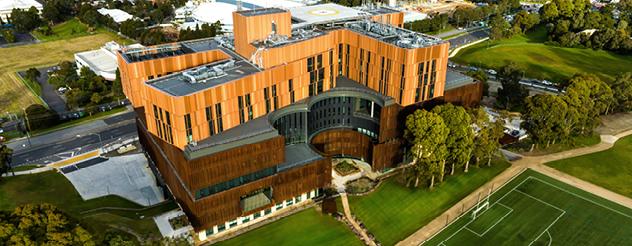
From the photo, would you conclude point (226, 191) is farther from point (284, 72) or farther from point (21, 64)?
point (21, 64)

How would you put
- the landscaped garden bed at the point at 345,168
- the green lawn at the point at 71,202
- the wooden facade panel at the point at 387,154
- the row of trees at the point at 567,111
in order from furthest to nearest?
the landscaped garden bed at the point at 345,168 → the row of trees at the point at 567,111 → the wooden facade panel at the point at 387,154 → the green lawn at the point at 71,202

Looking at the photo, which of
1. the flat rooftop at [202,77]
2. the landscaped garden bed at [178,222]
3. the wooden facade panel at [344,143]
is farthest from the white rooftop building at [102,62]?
the wooden facade panel at [344,143]

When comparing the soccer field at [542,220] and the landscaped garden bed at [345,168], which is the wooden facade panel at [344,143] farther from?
the soccer field at [542,220]

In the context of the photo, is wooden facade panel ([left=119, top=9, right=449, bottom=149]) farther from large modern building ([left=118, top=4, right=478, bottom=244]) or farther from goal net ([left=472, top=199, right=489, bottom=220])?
goal net ([left=472, top=199, right=489, bottom=220])

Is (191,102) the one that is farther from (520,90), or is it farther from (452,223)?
(520,90)

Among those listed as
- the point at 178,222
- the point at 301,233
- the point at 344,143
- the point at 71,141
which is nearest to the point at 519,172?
the point at 344,143

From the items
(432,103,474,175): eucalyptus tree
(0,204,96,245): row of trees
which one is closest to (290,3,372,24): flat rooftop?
(432,103,474,175): eucalyptus tree
